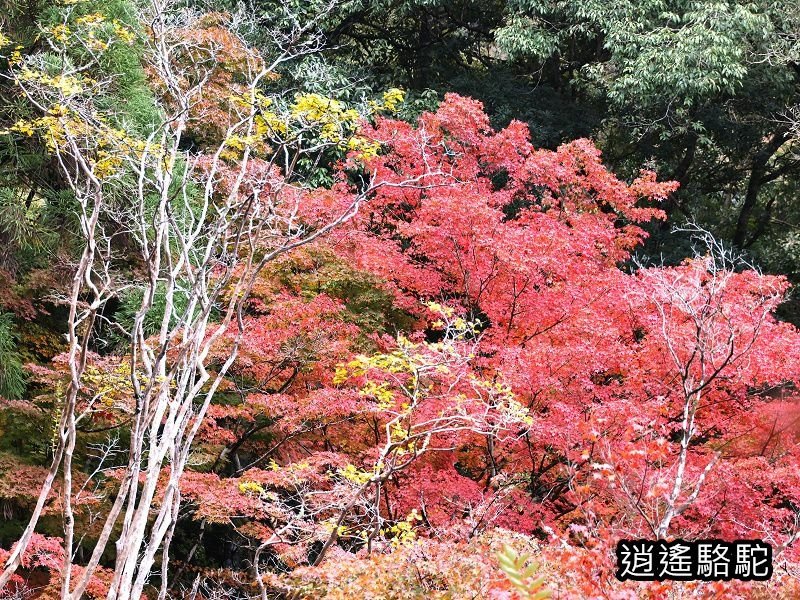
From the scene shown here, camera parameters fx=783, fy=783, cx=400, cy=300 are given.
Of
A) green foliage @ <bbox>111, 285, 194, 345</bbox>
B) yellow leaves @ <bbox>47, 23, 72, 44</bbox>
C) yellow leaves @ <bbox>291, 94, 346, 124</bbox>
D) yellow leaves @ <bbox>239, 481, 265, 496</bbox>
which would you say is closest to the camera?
yellow leaves @ <bbox>291, 94, 346, 124</bbox>

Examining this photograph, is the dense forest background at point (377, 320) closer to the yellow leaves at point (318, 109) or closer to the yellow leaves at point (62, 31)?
the yellow leaves at point (318, 109)

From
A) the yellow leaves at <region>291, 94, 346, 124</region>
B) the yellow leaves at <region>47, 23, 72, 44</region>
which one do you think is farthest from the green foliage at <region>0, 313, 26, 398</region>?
the yellow leaves at <region>291, 94, 346, 124</region>

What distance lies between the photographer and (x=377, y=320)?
33.1ft

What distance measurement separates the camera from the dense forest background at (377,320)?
5.40 metres

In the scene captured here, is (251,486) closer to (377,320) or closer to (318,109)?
(318,109)

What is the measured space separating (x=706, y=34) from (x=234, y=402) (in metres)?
8.83

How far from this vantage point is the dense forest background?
5398 millimetres

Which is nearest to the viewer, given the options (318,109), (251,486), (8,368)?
(318,109)

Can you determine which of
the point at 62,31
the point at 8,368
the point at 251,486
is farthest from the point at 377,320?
the point at 62,31

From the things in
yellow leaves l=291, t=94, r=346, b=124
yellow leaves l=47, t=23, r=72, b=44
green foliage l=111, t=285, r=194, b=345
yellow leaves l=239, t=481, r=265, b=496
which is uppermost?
yellow leaves l=47, t=23, r=72, b=44

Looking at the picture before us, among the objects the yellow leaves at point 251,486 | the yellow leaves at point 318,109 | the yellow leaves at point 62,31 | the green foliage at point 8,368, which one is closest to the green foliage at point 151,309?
the green foliage at point 8,368

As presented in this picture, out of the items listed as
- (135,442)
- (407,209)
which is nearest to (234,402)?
(407,209)

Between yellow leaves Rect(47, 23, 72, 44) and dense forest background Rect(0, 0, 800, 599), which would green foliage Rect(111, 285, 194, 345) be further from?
yellow leaves Rect(47, 23, 72, 44)

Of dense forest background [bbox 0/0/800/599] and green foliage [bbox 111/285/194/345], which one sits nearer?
dense forest background [bbox 0/0/800/599]
